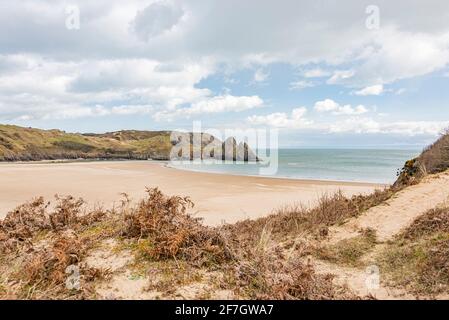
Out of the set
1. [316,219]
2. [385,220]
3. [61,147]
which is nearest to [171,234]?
[316,219]

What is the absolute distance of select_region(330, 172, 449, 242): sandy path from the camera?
8992mm

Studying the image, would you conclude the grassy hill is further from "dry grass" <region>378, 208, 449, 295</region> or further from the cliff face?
"dry grass" <region>378, 208, 449, 295</region>

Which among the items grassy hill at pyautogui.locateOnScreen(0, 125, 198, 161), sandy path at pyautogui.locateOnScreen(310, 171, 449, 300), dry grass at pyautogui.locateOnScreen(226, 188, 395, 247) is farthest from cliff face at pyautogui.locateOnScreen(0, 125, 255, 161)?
sandy path at pyautogui.locateOnScreen(310, 171, 449, 300)

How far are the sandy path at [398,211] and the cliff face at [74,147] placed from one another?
7366 centimetres

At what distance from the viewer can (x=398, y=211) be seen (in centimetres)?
982

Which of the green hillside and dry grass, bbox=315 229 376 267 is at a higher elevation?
the green hillside

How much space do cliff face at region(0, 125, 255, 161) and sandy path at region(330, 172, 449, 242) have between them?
73.7m

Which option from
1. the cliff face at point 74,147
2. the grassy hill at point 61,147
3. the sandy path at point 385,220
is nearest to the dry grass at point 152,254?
the sandy path at point 385,220

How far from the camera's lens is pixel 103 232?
6598mm

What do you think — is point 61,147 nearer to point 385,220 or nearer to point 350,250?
point 385,220

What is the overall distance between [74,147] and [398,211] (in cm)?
9392
